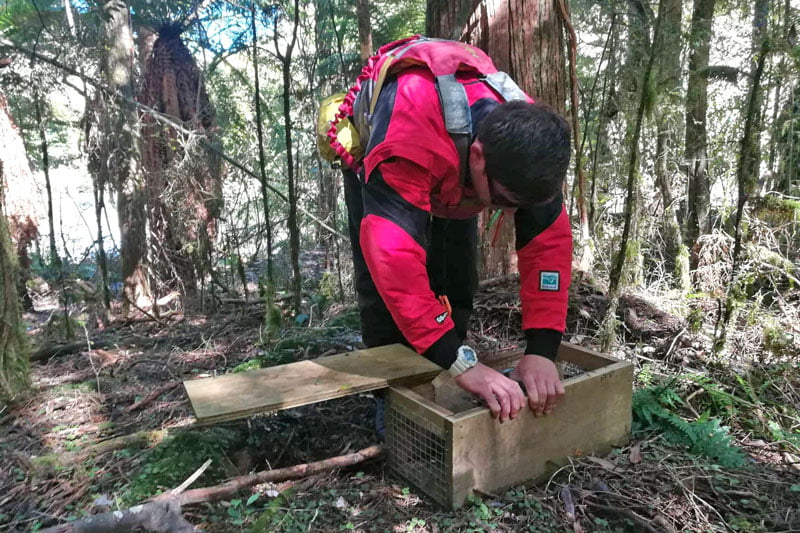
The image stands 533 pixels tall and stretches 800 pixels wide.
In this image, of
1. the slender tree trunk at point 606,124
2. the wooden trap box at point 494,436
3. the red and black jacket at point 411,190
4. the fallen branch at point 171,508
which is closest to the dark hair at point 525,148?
the red and black jacket at point 411,190

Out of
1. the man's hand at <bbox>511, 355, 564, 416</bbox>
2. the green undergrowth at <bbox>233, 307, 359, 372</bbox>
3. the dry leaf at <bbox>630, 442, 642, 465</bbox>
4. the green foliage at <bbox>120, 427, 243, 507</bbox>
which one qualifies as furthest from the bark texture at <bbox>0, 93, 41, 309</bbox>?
the dry leaf at <bbox>630, 442, 642, 465</bbox>

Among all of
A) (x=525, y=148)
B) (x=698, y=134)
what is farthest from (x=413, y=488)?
(x=698, y=134)

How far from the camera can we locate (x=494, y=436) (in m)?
1.92

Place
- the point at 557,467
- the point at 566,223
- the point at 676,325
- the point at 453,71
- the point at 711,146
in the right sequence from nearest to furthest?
the point at 453,71
the point at 557,467
the point at 566,223
the point at 676,325
the point at 711,146

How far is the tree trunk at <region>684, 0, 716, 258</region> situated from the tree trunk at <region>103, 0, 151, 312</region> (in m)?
6.58

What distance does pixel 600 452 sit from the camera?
7.51 feet

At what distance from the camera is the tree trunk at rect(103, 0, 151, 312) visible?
19.9 feet

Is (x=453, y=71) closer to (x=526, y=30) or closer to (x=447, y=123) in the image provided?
(x=447, y=123)

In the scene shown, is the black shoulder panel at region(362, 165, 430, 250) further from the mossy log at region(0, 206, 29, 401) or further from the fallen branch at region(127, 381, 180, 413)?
the mossy log at region(0, 206, 29, 401)

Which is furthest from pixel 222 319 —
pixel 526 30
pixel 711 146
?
pixel 711 146

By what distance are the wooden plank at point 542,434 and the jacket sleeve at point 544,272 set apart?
0.21 metres

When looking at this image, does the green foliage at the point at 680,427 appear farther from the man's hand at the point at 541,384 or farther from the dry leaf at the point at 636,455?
the man's hand at the point at 541,384

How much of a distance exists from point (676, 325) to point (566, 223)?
178 centimetres

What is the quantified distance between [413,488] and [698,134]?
262 inches
